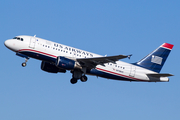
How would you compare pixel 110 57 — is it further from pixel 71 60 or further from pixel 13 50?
pixel 13 50

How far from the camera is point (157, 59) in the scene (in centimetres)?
5094

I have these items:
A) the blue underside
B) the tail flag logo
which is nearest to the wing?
the blue underside

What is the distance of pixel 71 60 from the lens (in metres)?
43.5

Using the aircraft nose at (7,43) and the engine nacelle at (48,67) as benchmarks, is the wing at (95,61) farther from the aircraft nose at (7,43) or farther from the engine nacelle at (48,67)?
the aircraft nose at (7,43)

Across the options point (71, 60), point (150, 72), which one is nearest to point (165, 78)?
point (150, 72)

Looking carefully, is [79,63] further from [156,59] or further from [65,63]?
[156,59]

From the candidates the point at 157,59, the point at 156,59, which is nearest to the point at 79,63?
the point at 156,59

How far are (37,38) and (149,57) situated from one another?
17.4 metres

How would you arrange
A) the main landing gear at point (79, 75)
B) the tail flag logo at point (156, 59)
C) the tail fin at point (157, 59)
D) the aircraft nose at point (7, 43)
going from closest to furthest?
the aircraft nose at point (7, 43), the main landing gear at point (79, 75), the tail fin at point (157, 59), the tail flag logo at point (156, 59)

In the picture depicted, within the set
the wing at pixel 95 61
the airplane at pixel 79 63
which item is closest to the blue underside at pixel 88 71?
the airplane at pixel 79 63

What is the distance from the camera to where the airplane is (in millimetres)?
43406

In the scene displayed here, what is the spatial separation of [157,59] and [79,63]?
13.4 m

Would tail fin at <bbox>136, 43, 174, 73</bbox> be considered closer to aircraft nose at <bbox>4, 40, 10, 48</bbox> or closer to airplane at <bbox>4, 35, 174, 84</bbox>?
airplane at <bbox>4, 35, 174, 84</bbox>

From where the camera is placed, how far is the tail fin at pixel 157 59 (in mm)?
50138
